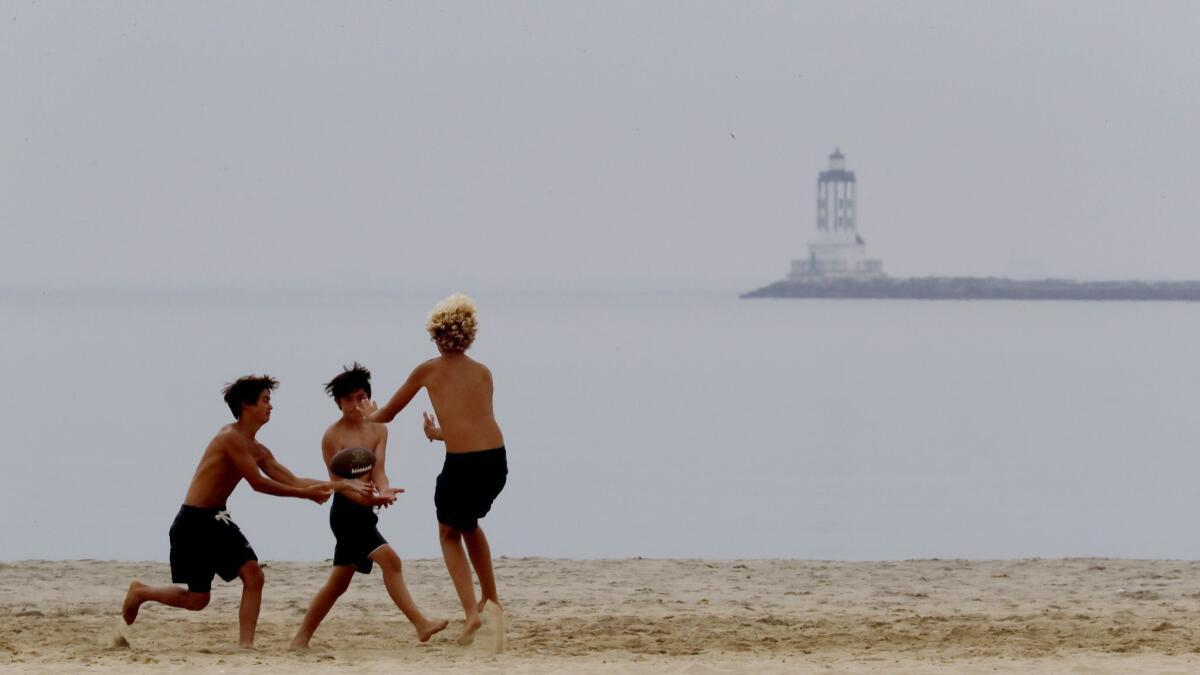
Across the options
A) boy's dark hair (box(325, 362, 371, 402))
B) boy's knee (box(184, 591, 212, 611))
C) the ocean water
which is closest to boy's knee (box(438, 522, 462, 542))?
boy's dark hair (box(325, 362, 371, 402))

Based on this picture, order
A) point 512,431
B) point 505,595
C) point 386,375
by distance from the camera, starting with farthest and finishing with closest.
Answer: point 386,375 < point 512,431 < point 505,595

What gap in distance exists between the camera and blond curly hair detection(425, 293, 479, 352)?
26.1 ft

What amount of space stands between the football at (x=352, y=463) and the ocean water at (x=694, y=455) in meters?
9.95

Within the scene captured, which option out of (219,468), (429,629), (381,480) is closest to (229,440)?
(219,468)

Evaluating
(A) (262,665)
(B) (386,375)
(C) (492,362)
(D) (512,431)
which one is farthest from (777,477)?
(C) (492,362)

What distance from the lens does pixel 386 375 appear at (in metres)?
55.8

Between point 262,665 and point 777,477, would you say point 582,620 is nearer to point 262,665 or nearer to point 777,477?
point 262,665

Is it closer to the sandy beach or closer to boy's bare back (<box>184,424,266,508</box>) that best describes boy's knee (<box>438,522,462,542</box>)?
the sandy beach

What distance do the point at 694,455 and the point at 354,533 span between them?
24.4 metres

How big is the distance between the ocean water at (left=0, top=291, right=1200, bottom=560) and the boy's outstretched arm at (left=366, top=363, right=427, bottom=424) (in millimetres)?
9903

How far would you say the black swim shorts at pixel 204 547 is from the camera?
790cm

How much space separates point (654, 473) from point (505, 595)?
712 inches

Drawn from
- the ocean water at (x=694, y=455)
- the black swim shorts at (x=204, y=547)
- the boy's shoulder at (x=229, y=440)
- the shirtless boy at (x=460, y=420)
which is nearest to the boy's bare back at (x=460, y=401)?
the shirtless boy at (x=460, y=420)

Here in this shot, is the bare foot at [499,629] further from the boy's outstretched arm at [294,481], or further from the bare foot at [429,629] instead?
the boy's outstretched arm at [294,481]
